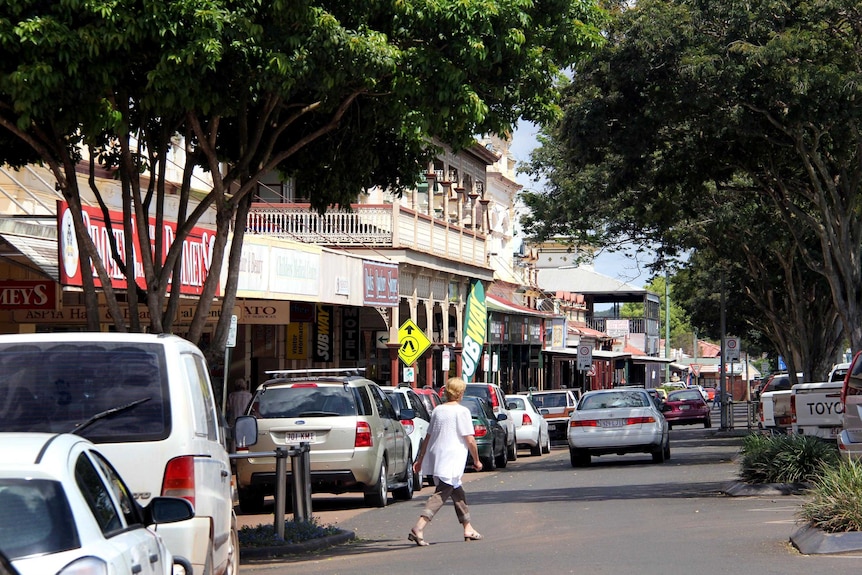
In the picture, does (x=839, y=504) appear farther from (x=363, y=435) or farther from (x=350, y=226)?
(x=350, y=226)

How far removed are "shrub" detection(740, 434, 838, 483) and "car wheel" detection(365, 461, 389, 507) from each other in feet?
16.5

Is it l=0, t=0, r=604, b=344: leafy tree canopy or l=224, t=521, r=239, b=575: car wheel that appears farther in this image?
l=0, t=0, r=604, b=344: leafy tree canopy

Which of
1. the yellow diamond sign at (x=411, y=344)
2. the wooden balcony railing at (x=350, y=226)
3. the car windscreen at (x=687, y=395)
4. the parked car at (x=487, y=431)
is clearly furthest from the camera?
the car windscreen at (x=687, y=395)

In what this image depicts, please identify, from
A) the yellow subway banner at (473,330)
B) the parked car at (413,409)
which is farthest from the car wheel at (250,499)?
the yellow subway banner at (473,330)

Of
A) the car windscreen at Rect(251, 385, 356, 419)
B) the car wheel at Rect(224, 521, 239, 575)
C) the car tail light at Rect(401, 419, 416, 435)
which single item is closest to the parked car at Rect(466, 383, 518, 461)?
the car tail light at Rect(401, 419, 416, 435)

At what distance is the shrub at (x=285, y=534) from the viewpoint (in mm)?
14227

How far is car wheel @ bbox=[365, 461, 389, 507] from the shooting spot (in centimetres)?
1917

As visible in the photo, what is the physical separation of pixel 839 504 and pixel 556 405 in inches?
1122

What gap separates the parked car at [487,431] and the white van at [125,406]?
18455 millimetres

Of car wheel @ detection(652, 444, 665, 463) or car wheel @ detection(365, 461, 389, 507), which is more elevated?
car wheel @ detection(652, 444, 665, 463)

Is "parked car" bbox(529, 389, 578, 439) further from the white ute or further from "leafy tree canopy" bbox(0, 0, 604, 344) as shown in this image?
"leafy tree canopy" bbox(0, 0, 604, 344)

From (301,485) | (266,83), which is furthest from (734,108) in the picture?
(266,83)

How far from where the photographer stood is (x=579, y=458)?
28141mm

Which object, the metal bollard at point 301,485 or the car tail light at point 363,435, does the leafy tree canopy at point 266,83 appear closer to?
the metal bollard at point 301,485
